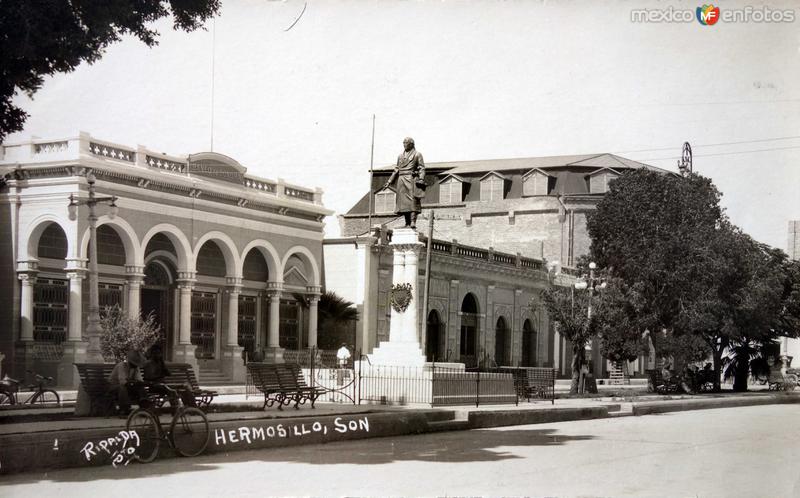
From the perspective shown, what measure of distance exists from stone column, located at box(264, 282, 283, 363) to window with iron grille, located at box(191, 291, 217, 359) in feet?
A: 7.63

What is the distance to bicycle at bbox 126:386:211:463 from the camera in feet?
38.9

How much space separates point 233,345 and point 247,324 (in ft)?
7.82

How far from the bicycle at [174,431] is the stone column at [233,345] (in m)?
21.4

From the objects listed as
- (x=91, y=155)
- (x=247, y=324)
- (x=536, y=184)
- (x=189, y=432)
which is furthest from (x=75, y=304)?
(x=536, y=184)

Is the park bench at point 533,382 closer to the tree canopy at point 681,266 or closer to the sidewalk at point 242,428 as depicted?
the tree canopy at point 681,266

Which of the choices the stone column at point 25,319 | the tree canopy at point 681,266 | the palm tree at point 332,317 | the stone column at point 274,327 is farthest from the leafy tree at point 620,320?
the stone column at point 25,319

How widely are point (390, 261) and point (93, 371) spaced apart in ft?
87.8

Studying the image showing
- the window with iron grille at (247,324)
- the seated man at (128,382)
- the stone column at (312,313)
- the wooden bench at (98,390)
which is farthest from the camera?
the stone column at (312,313)

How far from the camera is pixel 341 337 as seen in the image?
39656 mm

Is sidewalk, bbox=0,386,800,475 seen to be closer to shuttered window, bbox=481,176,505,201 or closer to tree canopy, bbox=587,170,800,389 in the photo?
tree canopy, bbox=587,170,800,389

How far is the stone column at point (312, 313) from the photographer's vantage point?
37812 millimetres

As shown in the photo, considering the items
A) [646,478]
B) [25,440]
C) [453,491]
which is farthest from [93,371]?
[646,478]

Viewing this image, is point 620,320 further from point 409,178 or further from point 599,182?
point 599,182

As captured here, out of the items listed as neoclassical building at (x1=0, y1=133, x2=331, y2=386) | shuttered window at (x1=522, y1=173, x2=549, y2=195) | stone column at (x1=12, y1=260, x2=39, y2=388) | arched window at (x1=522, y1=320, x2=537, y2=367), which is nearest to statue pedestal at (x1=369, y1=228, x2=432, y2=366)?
neoclassical building at (x1=0, y1=133, x2=331, y2=386)
